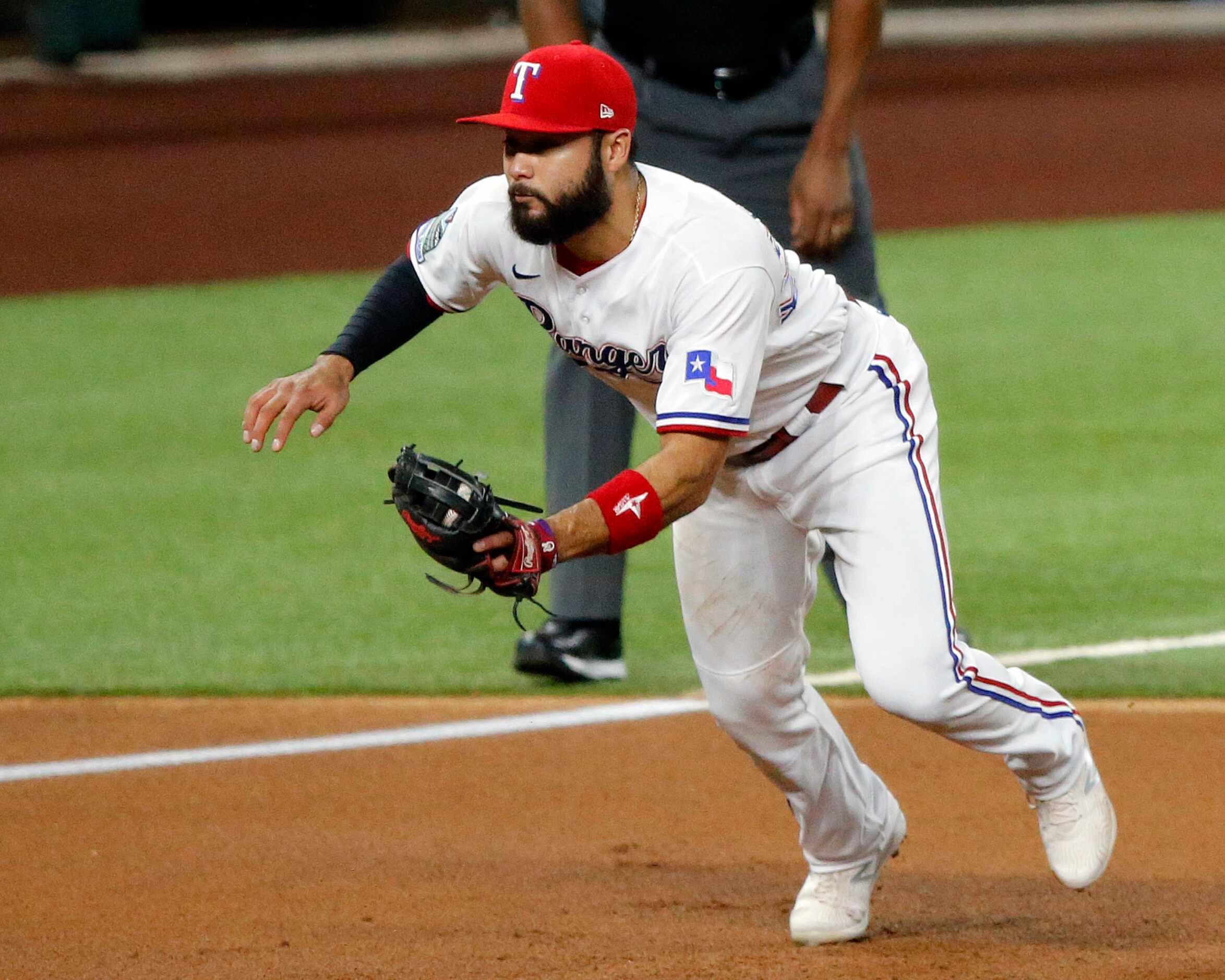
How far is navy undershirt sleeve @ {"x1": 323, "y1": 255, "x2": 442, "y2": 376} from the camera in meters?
3.70

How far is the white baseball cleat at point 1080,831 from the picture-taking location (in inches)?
137

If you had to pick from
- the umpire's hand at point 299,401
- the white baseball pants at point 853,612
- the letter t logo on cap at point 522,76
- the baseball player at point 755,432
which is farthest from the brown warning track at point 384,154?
the letter t logo on cap at point 522,76

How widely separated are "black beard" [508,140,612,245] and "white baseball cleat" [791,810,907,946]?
4.24 ft

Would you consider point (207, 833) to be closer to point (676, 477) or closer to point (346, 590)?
point (676, 477)

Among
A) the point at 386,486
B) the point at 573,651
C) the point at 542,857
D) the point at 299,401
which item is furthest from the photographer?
the point at 386,486

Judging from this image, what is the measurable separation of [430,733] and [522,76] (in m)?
2.17

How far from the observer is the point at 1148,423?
334 inches

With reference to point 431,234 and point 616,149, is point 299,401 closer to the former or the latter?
point 431,234

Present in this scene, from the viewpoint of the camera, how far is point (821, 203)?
4875 millimetres

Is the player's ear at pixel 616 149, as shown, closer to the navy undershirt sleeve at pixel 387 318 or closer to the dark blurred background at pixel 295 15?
the navy undershirt sleeve at pixel 387 318

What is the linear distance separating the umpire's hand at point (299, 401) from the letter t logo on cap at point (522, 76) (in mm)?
631

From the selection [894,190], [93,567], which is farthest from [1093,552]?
[894,190]

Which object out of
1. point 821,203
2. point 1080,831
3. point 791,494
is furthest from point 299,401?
point 821,203

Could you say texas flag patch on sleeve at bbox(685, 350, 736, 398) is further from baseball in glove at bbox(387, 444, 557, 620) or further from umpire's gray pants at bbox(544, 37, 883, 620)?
umpire's gray pants at bbox(544, 37, 883, 620)
